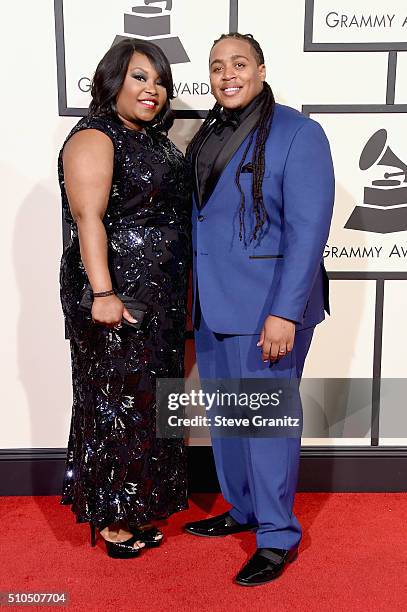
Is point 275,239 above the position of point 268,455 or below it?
above

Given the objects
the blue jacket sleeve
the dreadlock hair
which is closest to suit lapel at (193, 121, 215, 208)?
the dreadlock hair

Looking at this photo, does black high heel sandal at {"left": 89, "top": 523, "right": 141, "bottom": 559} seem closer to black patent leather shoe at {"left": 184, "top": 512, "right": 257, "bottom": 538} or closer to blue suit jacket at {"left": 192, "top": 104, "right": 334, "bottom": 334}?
black patent leather shoe at {"left": 184, "top": 512, "right": 257, "bottom": 538}

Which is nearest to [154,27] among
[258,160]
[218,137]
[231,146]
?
[218,137]

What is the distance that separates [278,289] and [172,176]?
19.8 inches

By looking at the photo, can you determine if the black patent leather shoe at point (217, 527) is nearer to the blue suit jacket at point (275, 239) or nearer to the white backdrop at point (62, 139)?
the white backdrop at point (62, 139)

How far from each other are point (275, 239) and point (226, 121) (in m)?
0.44

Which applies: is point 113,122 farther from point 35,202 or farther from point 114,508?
point 114,508

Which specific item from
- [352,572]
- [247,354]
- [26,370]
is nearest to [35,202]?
[26,370]

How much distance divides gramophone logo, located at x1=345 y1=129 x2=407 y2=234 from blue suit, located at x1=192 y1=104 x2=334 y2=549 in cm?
54

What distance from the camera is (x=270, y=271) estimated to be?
2.11 metres

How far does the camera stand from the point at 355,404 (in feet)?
9.36

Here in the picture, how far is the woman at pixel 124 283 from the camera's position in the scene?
2.00 m

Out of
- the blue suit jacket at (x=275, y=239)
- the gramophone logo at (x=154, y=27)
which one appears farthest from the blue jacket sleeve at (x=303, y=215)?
the gramophone logo at (x=154, y=27)

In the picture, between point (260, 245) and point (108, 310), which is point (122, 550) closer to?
point (108, 310)
